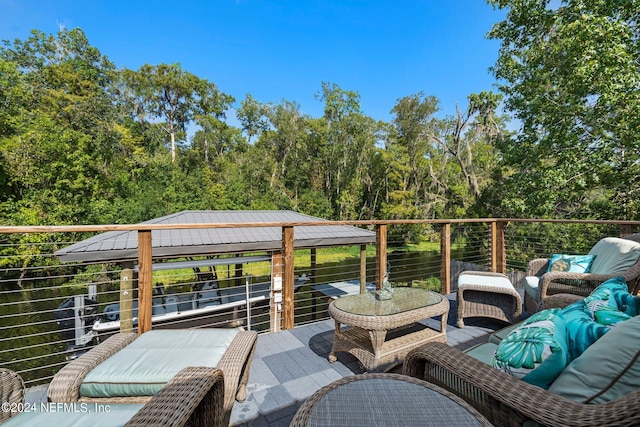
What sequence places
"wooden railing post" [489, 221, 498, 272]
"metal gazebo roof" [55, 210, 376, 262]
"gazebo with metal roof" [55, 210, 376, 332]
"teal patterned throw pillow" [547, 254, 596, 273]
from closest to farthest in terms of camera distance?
"gazebo with metal roof" [55, 210, 376, 332]
"teal patterned throw pillow" [547, 254, 596, 273]
"metal gazebo roof" [55, 210, 376, 262]
"wooden railing post" [489, 221, 498, 272]

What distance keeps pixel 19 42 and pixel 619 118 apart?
27394mm

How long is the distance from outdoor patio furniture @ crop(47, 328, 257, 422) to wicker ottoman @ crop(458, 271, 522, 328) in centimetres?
232

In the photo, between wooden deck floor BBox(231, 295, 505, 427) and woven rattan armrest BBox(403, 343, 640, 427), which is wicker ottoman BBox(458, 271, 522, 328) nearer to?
wooden deck floor BBox(231, 295, 505, 427)

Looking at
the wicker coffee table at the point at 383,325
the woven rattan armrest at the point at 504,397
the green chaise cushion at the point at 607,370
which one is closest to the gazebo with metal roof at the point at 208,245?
the wicker coffee table at the point at 383,325

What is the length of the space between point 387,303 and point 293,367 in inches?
36.7

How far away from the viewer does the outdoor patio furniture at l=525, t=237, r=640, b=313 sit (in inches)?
99.8

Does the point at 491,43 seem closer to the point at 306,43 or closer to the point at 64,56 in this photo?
the point at 306,43

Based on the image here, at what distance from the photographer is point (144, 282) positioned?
2.53m

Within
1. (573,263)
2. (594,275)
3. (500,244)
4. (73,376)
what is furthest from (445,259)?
(73,376)

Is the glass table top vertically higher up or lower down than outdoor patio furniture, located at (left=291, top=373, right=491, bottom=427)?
lower down

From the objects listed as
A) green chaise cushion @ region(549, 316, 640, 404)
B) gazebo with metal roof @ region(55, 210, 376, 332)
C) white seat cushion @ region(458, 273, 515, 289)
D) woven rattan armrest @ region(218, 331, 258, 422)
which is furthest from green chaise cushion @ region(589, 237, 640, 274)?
woven rattan armrest @ region(218, 331, 258, 422)

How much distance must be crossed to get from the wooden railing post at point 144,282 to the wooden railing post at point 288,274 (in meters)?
1.25

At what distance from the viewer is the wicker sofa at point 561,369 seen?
898 millimetres

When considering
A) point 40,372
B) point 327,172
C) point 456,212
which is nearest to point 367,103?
point 327,172
